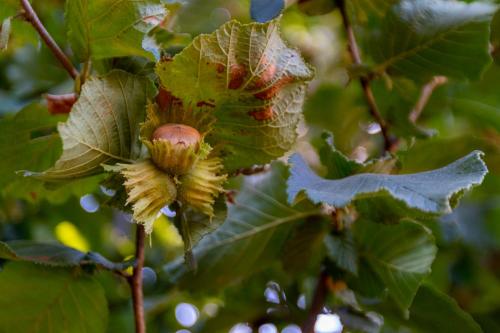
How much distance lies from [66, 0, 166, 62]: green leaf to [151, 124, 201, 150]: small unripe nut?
0.13 metres

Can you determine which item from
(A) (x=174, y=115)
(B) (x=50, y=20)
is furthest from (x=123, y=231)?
(A) (x=174, y=115)

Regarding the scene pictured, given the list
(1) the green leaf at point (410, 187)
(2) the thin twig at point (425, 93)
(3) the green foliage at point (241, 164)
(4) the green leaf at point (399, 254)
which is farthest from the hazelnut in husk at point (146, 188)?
(2) the thin twig at point (425, 93)

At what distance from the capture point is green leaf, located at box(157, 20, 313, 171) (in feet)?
2.17

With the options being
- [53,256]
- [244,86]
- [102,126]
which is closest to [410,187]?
[244,86]

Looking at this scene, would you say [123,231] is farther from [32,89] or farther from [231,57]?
[231,57]

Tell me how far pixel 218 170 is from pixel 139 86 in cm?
11

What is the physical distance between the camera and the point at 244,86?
69 cm

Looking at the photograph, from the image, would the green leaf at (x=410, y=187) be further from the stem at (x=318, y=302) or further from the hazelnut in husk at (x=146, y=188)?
the stem at (x=318, y=302)

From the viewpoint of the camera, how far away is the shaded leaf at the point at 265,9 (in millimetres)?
818

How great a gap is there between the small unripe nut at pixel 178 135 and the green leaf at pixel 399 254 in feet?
1.09

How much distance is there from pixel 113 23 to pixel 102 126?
0.47ft

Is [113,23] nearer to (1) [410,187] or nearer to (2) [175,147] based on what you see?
(2) [175,147]

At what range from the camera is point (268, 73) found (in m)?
0.69

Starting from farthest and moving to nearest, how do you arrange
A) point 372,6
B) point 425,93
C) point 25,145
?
point 425,93, point 372,6, point 25,145
